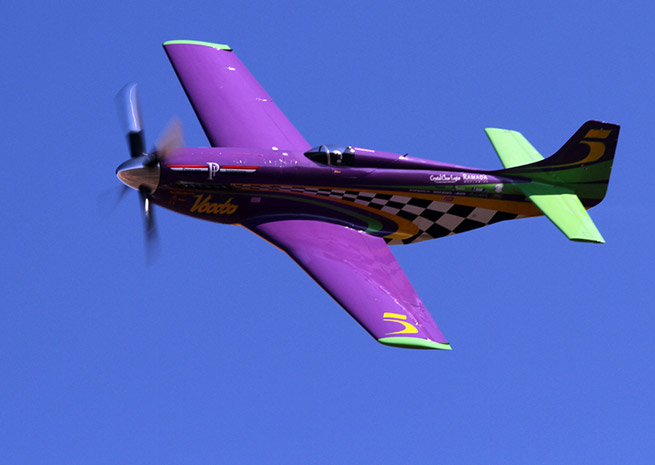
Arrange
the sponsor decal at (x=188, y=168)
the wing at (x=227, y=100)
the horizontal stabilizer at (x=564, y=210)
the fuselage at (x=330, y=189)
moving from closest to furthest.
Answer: the horizontal stabilizer at (x=564, y=210), the sponsor decal at (x=188, y=168), the fuselage at (x=330, y=189), the wing at (x=227, y=100)

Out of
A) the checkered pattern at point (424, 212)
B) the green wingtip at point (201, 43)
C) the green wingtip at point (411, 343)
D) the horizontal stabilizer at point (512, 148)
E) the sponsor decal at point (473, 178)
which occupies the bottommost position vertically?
the green wingtip at point (411, 343)

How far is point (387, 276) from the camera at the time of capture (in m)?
26.4

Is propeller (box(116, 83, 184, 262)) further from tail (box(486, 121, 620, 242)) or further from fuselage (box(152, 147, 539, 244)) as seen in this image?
tail (box(486, 121, 620, 242))

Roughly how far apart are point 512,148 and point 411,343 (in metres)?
6.91

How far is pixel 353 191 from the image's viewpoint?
2773 cm

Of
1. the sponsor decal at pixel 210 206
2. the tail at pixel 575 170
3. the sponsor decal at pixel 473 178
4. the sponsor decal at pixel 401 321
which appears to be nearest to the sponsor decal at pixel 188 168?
the sponsor decal at pixel 210 206

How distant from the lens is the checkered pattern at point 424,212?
27.7 m

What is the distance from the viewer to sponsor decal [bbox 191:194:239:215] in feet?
90.5

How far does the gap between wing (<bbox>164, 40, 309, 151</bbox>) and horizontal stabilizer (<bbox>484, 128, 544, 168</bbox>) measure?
4.23 meters

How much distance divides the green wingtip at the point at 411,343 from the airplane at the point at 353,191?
5.58 ft

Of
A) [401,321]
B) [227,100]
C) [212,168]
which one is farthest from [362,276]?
[227,100]

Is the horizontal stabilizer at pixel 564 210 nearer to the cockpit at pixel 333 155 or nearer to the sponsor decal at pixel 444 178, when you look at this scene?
the sponsor decal at pixel 444 178

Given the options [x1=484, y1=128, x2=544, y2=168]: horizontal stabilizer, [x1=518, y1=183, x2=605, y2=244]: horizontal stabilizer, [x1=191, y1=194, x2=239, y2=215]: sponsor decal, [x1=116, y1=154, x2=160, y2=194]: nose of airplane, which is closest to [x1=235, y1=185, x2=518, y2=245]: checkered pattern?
[x1=191, y1=194, x2=239, y2=215]: sponsor decal

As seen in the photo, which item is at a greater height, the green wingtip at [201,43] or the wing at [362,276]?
the green wingtip at [201,43]
